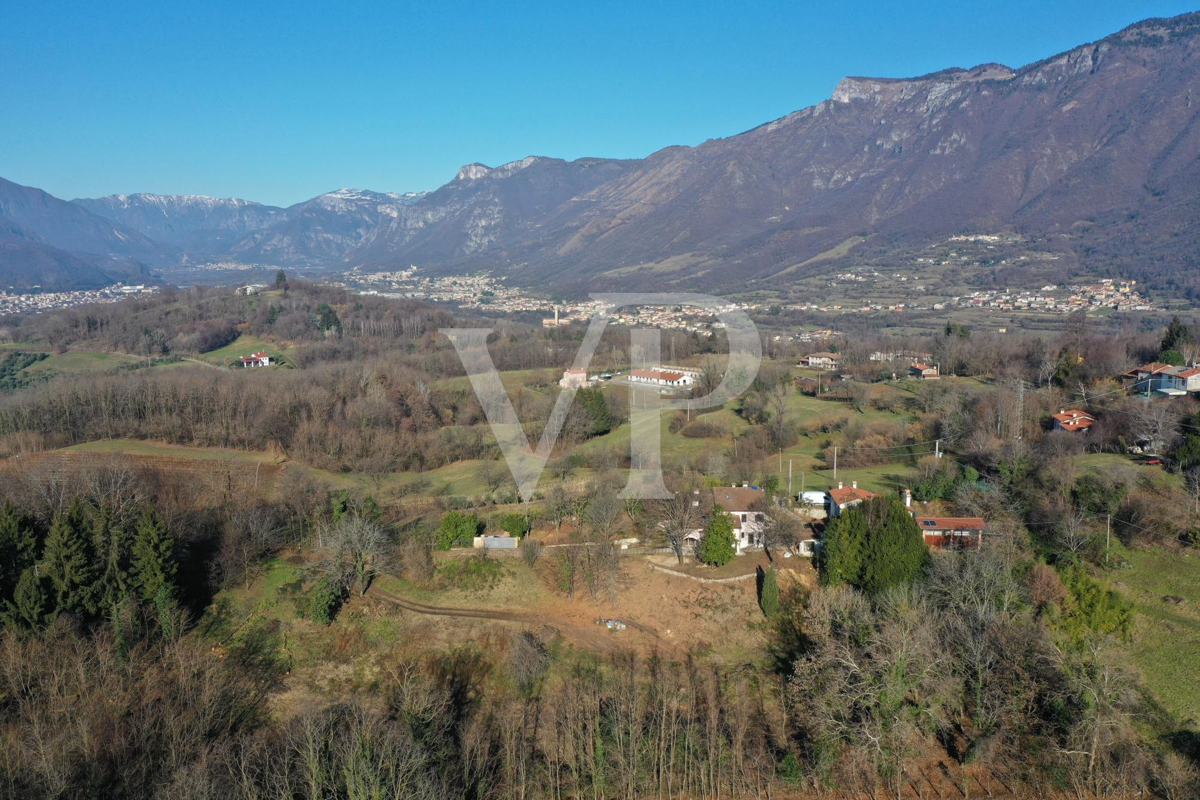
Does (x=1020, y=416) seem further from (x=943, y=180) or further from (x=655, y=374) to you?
(x=943, y=180)

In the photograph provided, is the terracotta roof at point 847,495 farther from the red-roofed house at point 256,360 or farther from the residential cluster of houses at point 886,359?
the red-roofed house at point 256,360

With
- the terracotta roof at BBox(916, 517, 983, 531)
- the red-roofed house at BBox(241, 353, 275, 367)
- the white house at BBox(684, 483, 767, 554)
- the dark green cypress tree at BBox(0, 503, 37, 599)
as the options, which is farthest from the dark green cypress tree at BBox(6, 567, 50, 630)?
the red-roofed house at BBox(241, 353, 275, 367)

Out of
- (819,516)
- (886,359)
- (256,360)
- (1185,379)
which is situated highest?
(1185,379)

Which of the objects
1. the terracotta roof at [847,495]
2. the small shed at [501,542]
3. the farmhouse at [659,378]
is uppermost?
the farmhouse at [659,378]

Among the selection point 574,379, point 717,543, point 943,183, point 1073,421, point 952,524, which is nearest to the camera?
point 717,543

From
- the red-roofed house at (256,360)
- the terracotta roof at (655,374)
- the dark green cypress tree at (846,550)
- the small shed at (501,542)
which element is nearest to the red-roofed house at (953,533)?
the dark green cypress tree at (846,550)

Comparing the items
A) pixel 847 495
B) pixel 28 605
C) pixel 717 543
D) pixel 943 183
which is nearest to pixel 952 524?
pixel 847 495
